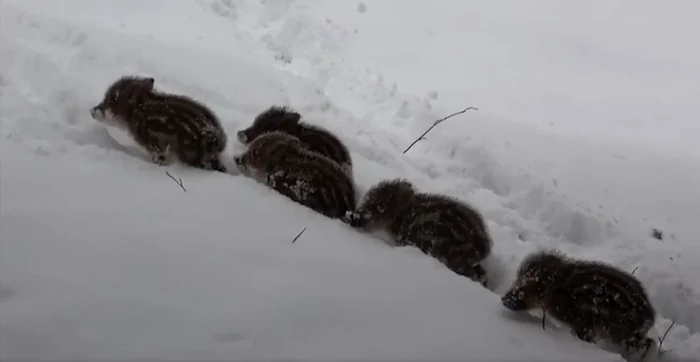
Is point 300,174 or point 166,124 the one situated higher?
point 166,124

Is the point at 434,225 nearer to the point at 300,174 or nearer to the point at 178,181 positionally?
the point at 300,174

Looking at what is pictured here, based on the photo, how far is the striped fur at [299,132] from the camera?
2.82 meters

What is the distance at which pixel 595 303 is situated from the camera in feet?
6.57

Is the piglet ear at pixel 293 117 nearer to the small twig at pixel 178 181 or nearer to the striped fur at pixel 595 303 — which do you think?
the small twig at pixel 178 181

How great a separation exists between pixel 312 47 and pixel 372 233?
261cm

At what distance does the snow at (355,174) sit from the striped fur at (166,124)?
8cm

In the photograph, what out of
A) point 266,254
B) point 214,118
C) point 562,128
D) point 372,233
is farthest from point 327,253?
point 562,128

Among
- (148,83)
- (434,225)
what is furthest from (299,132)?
(434,225)

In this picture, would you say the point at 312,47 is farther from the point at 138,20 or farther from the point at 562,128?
the point at 562,128

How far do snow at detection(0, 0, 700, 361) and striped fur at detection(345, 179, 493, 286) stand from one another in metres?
0.14

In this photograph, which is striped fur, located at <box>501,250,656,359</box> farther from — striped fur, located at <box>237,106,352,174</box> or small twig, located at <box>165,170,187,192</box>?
small twig, located at <box>165,170,187,192</box>

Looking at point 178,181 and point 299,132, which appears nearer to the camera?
Answer: point 178,181

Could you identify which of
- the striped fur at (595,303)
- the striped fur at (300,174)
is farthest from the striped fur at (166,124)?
the striped fur at (595,303)

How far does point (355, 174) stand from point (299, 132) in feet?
1.07
